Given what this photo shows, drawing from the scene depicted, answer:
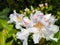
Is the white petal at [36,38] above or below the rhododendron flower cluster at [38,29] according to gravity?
below

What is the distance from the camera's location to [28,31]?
196 centimetres

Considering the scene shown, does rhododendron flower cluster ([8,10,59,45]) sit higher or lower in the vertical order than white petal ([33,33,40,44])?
higher

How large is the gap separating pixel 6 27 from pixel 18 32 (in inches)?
9.8

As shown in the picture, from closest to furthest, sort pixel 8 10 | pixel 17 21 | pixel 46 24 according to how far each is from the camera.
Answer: pixel 46 24 → pixel 17 21 → pixel 8 10

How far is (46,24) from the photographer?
1.94 m

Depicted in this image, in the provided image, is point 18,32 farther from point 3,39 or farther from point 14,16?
point 14,16

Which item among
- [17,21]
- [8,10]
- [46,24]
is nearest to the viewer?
[46,24]

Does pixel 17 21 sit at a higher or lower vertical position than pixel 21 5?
lower

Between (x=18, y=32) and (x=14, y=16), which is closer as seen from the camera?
(x=18, y=32)

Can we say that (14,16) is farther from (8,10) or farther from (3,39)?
(8,10)

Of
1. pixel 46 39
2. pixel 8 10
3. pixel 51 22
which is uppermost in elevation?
pixel 8 10

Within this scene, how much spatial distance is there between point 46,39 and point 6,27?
396mm

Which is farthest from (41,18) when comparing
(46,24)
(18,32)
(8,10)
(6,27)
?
(8,10)

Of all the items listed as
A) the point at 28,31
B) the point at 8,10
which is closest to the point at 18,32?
the point at 28,31
